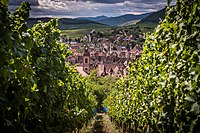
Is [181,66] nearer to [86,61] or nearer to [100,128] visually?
[100,128]

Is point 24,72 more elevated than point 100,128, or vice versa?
point 24,72

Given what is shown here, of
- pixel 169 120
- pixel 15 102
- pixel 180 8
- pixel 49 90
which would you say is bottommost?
pixel 169 120

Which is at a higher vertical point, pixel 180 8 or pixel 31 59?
pixel 180 8

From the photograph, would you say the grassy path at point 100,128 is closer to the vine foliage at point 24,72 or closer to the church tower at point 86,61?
the vine foliage at point 24,72

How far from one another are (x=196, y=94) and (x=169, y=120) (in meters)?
2.59

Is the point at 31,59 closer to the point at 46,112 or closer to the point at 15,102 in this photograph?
the point at 46,112

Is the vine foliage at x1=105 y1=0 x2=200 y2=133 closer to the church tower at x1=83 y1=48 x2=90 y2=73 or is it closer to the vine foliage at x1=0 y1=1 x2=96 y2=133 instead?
the vine foliage at x1=0 y1=1 x2=96 y2=133

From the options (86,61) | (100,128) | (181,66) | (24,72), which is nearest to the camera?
(24,72)

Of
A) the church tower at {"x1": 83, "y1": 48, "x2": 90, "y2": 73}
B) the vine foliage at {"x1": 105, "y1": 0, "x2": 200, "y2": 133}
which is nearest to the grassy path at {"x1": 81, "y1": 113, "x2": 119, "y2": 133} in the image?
the vine foliage at {"x1": 105, "y1": 0, "x2": 200, "y2": 133}

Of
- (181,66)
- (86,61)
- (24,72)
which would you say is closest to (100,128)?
(181,66)

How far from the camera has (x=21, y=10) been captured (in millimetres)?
4812

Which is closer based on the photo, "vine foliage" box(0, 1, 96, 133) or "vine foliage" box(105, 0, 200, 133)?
"vine foliage" box(0, 1, 96, 133)

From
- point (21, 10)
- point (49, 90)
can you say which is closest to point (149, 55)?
point (49, 90)

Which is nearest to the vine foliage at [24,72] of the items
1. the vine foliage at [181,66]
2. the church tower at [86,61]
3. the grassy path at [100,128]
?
the vine foliage at [181,66]
